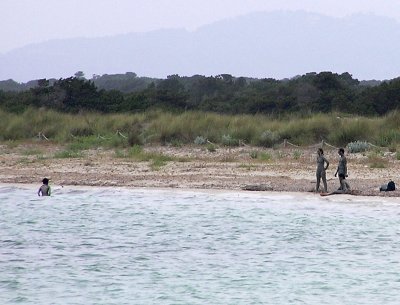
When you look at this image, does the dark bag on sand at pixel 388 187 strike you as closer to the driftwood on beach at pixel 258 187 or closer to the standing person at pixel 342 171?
the standing person at pixel 342 171

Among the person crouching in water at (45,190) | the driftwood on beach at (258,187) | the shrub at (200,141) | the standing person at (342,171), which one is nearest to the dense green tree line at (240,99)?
the shrub at (200,141)

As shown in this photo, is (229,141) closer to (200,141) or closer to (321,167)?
(200,141)

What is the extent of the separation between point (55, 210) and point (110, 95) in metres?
24.4

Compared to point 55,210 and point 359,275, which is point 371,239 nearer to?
point 359,275

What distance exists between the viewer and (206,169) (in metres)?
23.8

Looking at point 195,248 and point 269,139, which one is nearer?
point 195,248

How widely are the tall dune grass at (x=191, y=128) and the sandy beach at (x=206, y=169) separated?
1205 millimetres

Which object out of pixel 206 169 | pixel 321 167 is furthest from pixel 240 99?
pixel 321 167

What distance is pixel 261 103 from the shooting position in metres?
45.0

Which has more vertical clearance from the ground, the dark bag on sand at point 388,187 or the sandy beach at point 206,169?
the sandy beach at point 206,169

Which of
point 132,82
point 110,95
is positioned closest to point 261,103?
point 110,95

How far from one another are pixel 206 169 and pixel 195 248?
813 cm

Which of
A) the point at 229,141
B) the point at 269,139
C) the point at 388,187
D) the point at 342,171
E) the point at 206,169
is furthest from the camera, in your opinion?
the point at 229,141

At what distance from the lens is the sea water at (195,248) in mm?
12898
